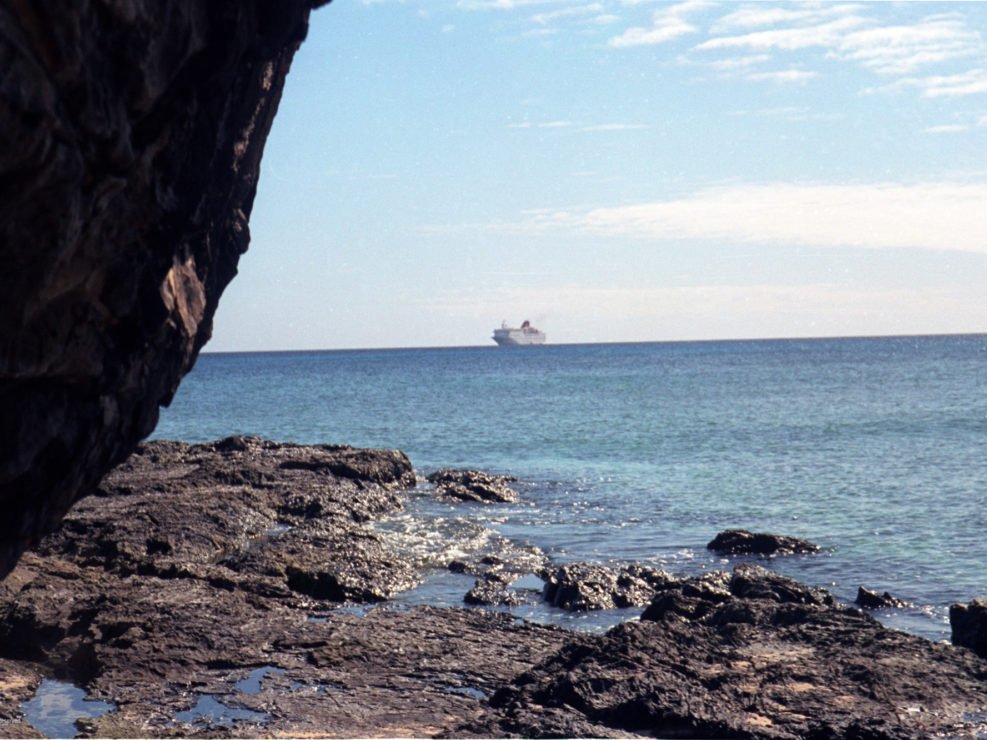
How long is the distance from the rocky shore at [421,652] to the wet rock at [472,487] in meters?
13.5

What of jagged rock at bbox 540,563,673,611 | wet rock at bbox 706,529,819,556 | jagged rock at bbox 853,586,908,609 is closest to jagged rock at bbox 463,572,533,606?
jagged rock at bbox 540,563,673,611

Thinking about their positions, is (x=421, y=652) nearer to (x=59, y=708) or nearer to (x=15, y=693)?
(x=59, y=708)

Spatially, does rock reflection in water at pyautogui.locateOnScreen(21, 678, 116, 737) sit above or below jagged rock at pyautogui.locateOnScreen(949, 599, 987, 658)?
below

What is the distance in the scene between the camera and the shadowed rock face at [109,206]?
30.3ft

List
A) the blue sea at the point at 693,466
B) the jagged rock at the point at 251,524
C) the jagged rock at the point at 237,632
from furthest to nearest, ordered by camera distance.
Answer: the blue sea at the point at 693,466 → the jagged rock at the point at 251,524 → the jagged rock at the point at 237,632

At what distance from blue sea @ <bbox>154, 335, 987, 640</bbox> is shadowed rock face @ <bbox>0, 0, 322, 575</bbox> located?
9033 millimetres

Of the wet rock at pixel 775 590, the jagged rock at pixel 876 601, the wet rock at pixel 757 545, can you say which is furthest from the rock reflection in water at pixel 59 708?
the wet rock at pixel 757 545

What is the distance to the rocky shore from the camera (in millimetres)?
14391

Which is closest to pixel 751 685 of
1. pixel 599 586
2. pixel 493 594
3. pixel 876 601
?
pixel 599 586

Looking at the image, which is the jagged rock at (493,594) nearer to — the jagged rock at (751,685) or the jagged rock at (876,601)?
the jagged rock at (751,685)

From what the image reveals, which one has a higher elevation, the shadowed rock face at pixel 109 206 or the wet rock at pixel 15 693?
the shadowed rock face at pixel 109 206

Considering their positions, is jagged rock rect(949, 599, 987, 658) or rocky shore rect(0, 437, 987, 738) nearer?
rocky shore rect(0, 437, 987, 738)

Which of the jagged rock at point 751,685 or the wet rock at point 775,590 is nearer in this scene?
the jagged rock at point 751,685

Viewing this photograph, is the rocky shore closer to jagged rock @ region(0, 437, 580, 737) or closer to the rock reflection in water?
jagged rock @ region(0, 437, 580, 737)
